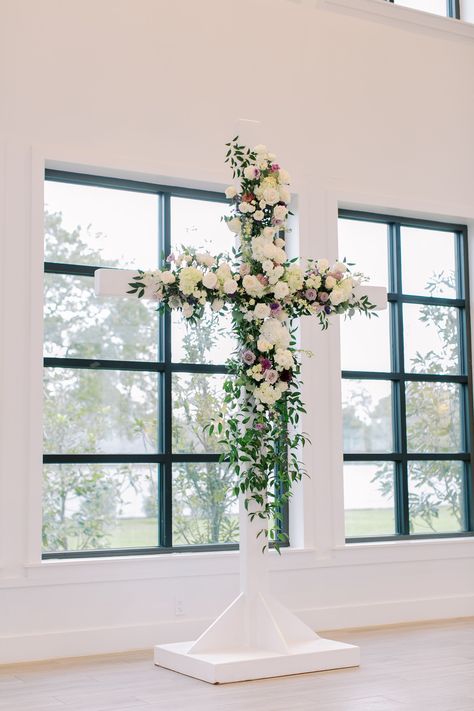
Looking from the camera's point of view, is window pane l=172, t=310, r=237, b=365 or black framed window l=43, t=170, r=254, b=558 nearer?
black framed window l=43, t=170, r=254, b=558

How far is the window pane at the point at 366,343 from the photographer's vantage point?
6441mm

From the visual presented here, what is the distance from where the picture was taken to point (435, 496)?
Answer: 21.9ft

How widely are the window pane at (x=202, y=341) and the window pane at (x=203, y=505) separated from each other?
0.64 meters

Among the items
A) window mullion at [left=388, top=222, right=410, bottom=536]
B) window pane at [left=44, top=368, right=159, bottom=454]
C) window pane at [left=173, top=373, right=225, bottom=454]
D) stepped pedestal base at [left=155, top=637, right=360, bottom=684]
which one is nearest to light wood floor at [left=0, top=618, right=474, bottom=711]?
stepped pedestal base at [left=155, top=637, right=360, bottom=684]

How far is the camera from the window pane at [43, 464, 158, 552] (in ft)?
17.5

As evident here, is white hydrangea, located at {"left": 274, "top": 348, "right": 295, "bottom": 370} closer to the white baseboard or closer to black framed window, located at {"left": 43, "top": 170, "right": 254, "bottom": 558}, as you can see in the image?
black framed window, located at {"left": 43, "top": 170, "right": 254, "bottom": 558}

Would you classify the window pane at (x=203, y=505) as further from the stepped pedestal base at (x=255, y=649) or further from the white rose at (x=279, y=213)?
the white rose at (x=279, y=213)

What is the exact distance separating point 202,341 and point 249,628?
6.19ft

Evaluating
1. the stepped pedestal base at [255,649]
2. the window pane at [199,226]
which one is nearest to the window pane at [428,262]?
the window pane at [199,226]

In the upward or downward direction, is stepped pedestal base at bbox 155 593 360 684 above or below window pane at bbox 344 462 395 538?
below
